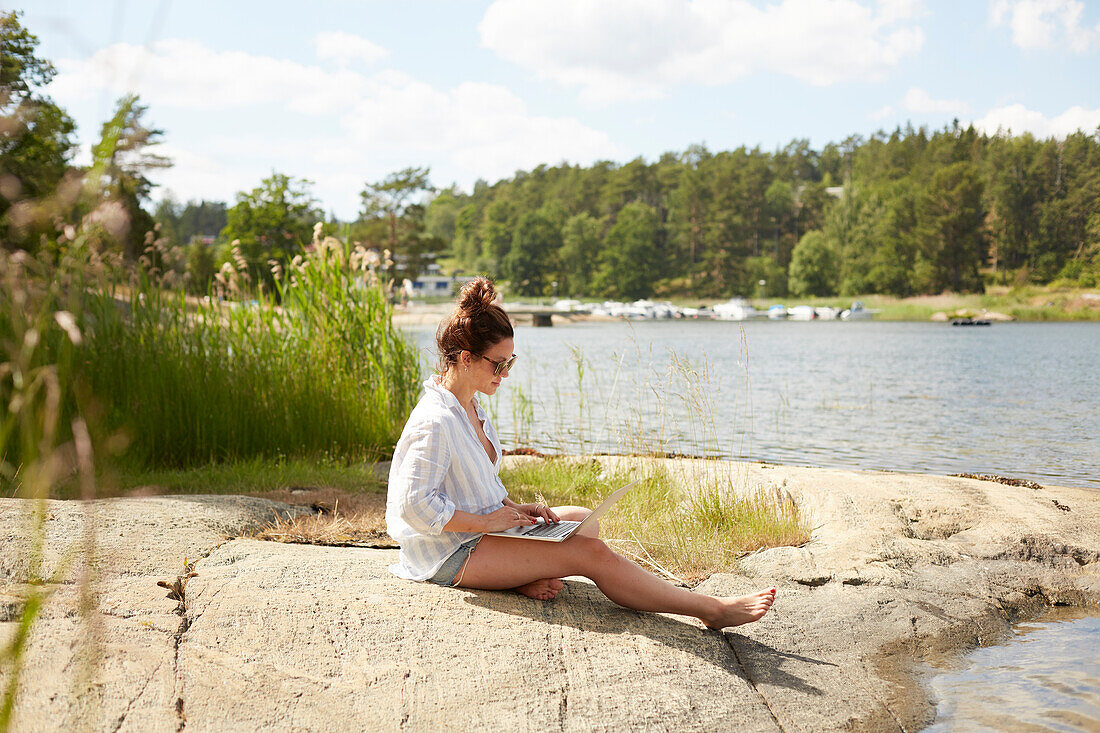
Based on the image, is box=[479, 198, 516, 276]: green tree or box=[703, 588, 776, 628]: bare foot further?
box=[479, 198, 516, 276]: green tree

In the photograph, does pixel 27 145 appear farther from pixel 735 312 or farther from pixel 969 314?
pixel 735 312

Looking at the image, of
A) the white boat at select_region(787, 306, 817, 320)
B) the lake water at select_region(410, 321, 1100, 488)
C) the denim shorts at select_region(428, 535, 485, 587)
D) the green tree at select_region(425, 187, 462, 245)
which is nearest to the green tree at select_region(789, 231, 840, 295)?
the white boat at select_region(787, 306, 817, 320)

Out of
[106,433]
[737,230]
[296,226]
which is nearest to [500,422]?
[106,433]

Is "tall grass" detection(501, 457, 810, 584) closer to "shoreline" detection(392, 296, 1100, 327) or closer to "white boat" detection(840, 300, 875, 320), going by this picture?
"shoreline" detection(392, 296, 1100, 327)

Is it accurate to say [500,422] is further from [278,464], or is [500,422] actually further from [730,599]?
[730,599]

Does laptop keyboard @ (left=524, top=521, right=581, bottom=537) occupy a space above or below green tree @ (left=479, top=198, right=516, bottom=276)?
below

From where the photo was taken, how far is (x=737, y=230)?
297ft

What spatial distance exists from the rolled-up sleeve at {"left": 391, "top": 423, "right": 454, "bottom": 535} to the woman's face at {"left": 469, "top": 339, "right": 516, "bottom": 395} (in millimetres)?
292

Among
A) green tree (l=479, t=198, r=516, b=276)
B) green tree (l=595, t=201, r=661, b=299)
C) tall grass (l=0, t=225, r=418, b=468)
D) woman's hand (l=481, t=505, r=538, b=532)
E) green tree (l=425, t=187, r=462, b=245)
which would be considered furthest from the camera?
green tree (l=425, t=187, r=462, b=245)

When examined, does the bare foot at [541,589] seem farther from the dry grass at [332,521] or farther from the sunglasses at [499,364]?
the dry grass at [332,521]

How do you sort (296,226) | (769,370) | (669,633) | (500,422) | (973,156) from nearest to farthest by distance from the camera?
(669,633) → (500,422) → (769,370) → (296,226) → (973,156)

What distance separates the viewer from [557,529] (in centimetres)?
312

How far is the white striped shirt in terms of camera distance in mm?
2963

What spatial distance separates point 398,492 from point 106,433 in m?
3.98
